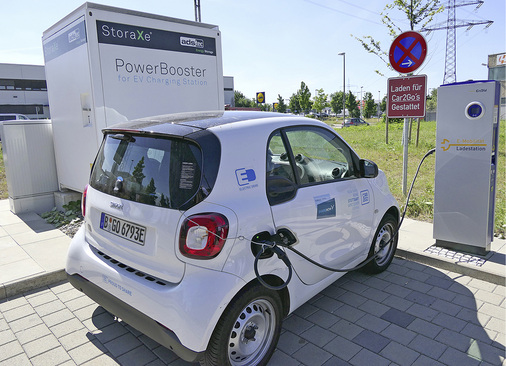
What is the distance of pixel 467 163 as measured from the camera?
4.31 meters

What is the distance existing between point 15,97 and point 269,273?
2132 inches

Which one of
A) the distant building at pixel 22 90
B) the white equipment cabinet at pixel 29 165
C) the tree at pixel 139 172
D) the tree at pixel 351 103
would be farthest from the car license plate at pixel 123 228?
the tree at pixel 351 103

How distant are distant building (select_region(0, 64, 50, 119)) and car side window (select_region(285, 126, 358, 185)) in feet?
161

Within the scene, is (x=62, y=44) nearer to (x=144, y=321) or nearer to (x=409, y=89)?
(x=144, y=321)

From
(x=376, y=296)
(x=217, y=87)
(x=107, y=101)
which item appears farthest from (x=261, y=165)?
(x=217, y=87)

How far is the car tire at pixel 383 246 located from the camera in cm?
400

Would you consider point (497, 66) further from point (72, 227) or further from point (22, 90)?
point (22, 90)

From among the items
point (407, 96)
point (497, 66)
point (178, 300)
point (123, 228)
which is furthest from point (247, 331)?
point (497, 66)

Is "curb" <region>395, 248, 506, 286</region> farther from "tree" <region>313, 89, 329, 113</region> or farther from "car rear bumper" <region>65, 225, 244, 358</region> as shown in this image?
"tree" <region>313, 89, 329, 113</region>

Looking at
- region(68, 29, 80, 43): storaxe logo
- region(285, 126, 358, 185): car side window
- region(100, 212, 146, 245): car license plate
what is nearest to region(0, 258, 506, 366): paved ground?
region(100, 212, 146, 245): car license plate

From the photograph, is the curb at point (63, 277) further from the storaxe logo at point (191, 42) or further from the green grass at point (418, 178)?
the storaxe logo at point (191, 42)

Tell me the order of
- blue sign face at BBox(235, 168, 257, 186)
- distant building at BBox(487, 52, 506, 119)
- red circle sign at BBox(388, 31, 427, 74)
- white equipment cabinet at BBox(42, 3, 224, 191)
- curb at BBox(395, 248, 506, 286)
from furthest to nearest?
distant building at BBox(487, 52, 506, 119), red circle sign at BBox(388, 31, 427, 74), white equipment cabinet at BBox(42, 3, 224, 191), curb at BBox(395, 248, 506, 286), blue sign face at BBox(235, 168, 257, 186)

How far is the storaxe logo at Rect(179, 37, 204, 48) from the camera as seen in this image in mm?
5672

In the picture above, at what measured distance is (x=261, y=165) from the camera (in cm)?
264
